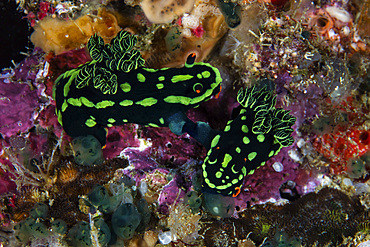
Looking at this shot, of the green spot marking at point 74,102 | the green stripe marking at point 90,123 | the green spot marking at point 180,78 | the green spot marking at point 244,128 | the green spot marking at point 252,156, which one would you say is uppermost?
the green spot marking at point 180,78

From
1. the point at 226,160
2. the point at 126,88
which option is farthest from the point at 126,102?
the point at 226,160

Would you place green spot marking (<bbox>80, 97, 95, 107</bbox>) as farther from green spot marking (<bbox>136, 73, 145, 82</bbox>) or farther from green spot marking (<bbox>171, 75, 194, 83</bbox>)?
green spot marking (<bbox>171, 75, 194, 83</bbox>)

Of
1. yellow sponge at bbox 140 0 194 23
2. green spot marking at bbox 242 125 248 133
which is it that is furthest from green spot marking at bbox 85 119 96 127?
green spot marking at bbox 242 125 248 133

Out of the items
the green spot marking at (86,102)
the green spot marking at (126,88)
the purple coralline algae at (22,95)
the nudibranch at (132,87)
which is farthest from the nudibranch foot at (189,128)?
the purple coralline algae at (22,95)

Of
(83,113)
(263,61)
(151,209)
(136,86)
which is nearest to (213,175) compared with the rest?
(151,209)

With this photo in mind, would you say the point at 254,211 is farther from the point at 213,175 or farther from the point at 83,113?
the point at 83,113

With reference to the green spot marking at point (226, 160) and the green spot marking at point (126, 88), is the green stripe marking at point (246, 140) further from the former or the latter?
the green spot marking at point (126, 88)

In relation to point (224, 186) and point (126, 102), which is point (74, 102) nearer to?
point (126, 102)
